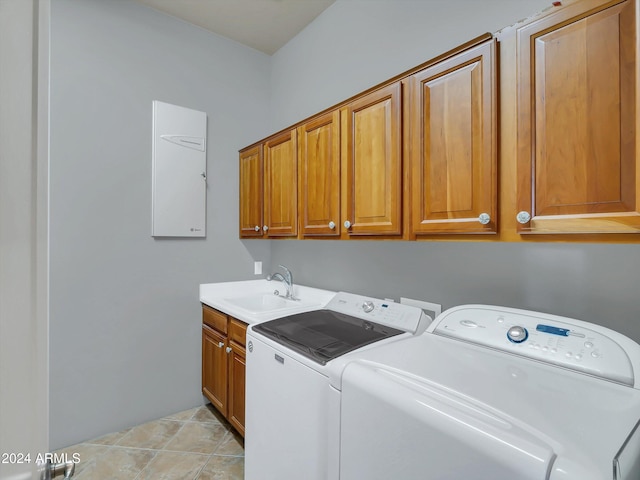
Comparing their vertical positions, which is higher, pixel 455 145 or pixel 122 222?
pixel 455 145

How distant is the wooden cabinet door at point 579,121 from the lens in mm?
779

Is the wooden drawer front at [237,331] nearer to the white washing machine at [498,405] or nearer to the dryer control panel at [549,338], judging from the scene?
the white washing machine at [498,405]

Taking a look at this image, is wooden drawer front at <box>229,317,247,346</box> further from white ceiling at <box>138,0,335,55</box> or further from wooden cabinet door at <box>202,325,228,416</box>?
white ceiling at <box>138,0,335,55</box>

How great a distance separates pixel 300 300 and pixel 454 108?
1.69 meters

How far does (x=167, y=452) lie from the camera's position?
6.53ft

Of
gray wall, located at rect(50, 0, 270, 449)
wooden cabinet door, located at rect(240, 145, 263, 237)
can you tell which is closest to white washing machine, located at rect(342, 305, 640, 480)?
wooden cabinet door, located at rect(240, 145, 263, 237)

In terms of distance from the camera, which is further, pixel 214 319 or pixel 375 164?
pixel 214 319

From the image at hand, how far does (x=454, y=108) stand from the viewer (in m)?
1.14

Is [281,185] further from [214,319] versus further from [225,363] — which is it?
[225,363]

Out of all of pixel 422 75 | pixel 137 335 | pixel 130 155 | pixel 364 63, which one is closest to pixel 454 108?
pixel 422 75

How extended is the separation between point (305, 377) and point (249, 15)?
2550mm

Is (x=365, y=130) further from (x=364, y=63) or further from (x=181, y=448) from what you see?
(x=181, y=448)

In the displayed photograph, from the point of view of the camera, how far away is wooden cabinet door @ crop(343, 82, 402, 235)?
1.34 meters

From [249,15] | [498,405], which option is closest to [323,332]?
[498,405]
